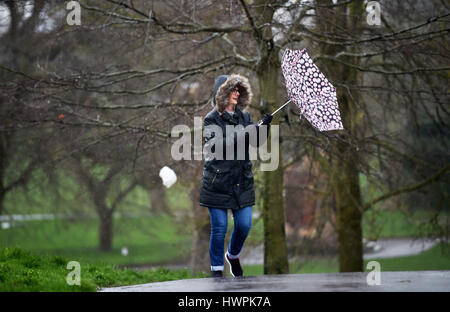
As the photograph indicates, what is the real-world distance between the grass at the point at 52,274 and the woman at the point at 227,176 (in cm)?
139

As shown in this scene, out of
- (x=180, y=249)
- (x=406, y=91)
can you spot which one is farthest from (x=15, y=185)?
(x=406, y=91)

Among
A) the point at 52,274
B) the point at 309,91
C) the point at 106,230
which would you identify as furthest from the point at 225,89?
the point at 106,230

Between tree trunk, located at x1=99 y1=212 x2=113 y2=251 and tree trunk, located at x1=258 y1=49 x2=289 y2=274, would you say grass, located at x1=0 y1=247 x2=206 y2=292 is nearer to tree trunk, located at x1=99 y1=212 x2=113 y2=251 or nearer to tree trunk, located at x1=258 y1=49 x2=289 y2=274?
tree trunk, located at x1=258 y1=49 x2=289 y2=274

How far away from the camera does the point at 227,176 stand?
19.6 feet

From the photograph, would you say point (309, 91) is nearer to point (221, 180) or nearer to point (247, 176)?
point (247, 176)

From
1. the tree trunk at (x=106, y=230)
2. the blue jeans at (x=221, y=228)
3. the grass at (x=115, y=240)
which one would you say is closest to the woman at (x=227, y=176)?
the blue jeans at (x=221, y=228)

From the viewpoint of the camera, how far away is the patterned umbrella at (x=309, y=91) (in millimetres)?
5906

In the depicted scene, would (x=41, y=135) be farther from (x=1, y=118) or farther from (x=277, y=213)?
(x=277, y=213)

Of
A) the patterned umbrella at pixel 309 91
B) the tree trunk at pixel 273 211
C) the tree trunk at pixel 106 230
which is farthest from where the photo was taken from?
the tree trunk at pixel 106 230

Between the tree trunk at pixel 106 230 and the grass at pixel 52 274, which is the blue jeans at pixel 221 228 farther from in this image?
the tree trunk at pixel 106 230

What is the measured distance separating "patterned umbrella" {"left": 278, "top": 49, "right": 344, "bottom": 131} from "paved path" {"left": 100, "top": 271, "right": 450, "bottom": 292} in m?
1.56

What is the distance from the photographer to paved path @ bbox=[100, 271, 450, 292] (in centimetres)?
499
